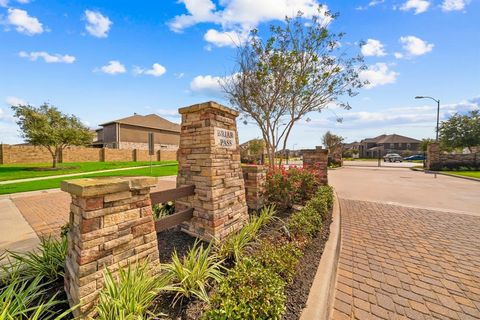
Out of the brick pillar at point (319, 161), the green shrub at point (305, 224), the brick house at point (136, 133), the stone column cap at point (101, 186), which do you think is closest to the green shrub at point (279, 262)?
the green shrub at point (305, 224)

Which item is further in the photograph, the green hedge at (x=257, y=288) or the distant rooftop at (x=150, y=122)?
the distant rooftop at (x=150, y=122)

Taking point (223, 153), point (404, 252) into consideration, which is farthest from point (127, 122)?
point (404, 252)

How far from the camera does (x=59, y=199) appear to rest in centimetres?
795

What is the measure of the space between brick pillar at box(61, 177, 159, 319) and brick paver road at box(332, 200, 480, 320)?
2487 millimetres

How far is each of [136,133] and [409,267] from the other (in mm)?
38685

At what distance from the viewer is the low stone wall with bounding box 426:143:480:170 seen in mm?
17688

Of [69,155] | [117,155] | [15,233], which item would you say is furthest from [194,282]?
[117,155]

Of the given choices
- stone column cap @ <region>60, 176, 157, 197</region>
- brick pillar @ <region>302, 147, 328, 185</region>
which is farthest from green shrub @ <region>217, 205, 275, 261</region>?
brick pillar @ <region>302, 147, 328, 185</region>

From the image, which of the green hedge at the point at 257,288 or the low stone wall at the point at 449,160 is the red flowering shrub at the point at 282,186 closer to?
the green hedge at the point at 257,288

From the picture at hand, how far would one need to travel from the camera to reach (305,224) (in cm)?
389

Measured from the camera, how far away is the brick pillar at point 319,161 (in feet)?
24.8

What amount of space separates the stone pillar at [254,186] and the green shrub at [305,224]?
1370 millimetres

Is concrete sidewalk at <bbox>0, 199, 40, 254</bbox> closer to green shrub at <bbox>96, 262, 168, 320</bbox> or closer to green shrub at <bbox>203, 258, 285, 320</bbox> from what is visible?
green shrub at <bbox>96, 262, 168, 320</bbox>

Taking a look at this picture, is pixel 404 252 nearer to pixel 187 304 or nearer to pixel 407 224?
pixel 407 224
